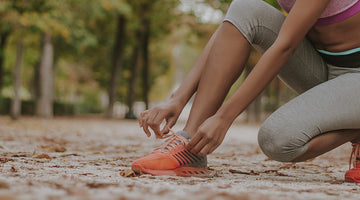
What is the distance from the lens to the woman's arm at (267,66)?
1772 millimetres

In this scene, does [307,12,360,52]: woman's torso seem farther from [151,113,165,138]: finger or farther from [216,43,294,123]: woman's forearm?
[151,113,165,138]: finger

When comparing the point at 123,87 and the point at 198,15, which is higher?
the point at 198,15

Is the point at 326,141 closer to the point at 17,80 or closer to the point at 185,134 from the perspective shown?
the point at 185,134

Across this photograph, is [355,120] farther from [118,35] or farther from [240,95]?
[118,35]

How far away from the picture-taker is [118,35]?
1659 cm

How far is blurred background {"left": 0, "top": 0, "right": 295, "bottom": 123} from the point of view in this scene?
993 centimetres

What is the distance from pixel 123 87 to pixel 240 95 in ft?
70.5

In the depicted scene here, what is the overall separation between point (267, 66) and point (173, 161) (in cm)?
62

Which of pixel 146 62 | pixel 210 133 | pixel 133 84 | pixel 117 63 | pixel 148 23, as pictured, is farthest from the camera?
pixel 146 62

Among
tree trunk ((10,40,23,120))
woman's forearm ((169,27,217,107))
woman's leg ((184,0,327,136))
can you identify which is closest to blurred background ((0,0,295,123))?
tree trunk ((10,40,23,120))

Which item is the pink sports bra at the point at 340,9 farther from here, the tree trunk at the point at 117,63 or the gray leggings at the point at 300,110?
the tree trunk at the point at 117,63

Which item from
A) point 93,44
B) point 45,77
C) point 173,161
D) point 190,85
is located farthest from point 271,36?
point 93,44

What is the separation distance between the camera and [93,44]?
1459cm

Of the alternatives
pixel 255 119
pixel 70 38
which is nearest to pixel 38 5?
pixel 70 38
